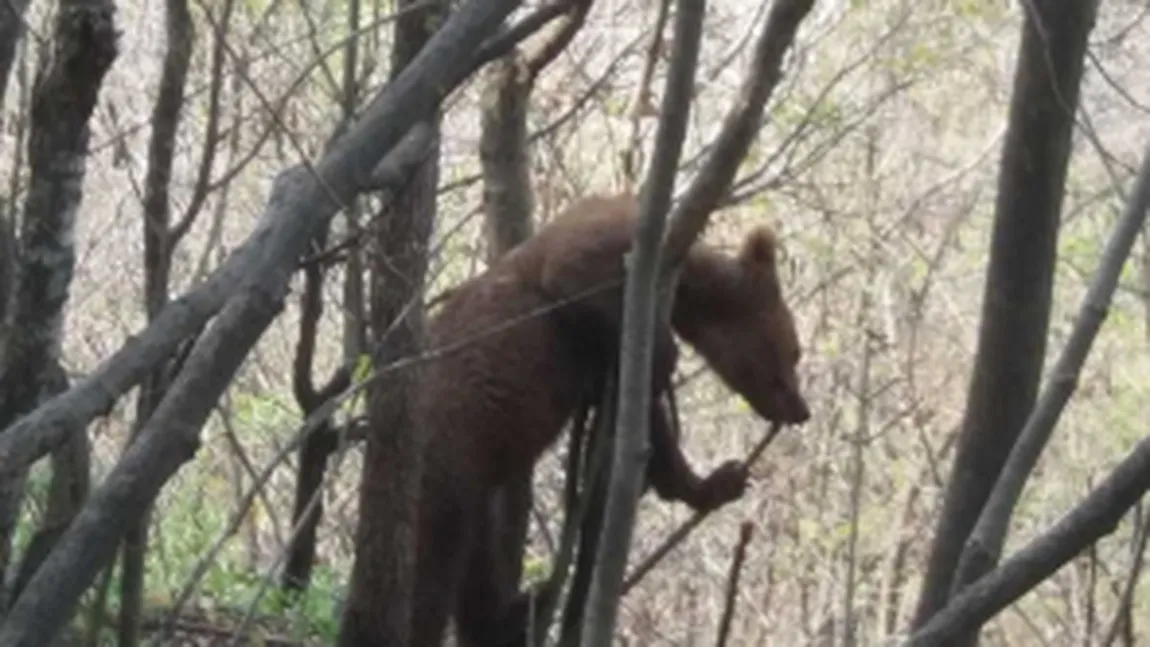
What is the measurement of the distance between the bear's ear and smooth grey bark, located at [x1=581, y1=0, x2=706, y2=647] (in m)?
2.53

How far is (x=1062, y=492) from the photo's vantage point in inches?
436

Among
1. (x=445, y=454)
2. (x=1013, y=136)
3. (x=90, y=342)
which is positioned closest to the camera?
(x=1013, y=136)

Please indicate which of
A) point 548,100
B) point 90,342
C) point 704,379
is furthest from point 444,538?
point 704,379

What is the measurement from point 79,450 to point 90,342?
6326 mm

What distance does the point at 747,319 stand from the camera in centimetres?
547

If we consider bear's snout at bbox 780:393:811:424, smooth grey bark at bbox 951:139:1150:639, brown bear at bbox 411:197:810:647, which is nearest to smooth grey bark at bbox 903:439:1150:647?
smooth grey bark at bbox 951:139:1150:639

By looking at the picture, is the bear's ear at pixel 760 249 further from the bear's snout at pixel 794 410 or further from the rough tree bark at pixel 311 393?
the rough tree bark at pixel 311 393

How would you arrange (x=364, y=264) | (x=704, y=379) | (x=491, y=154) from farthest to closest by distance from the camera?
(x=704, y=379)
(x=491, y=154)
(x=364, y=264)

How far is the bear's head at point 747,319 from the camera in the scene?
5.46m

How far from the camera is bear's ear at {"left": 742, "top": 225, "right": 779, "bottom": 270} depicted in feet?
18.0

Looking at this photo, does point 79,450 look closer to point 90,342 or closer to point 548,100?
point 548,100

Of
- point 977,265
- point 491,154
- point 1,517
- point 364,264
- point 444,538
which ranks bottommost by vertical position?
point 1,517

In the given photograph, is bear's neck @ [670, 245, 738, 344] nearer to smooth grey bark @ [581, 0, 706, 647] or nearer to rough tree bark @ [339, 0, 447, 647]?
rough tree bark @ [339, 0, 447, 647]

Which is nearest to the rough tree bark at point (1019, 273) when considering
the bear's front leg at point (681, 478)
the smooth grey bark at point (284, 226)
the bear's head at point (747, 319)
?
the bear's front leg at point (681, 478)
